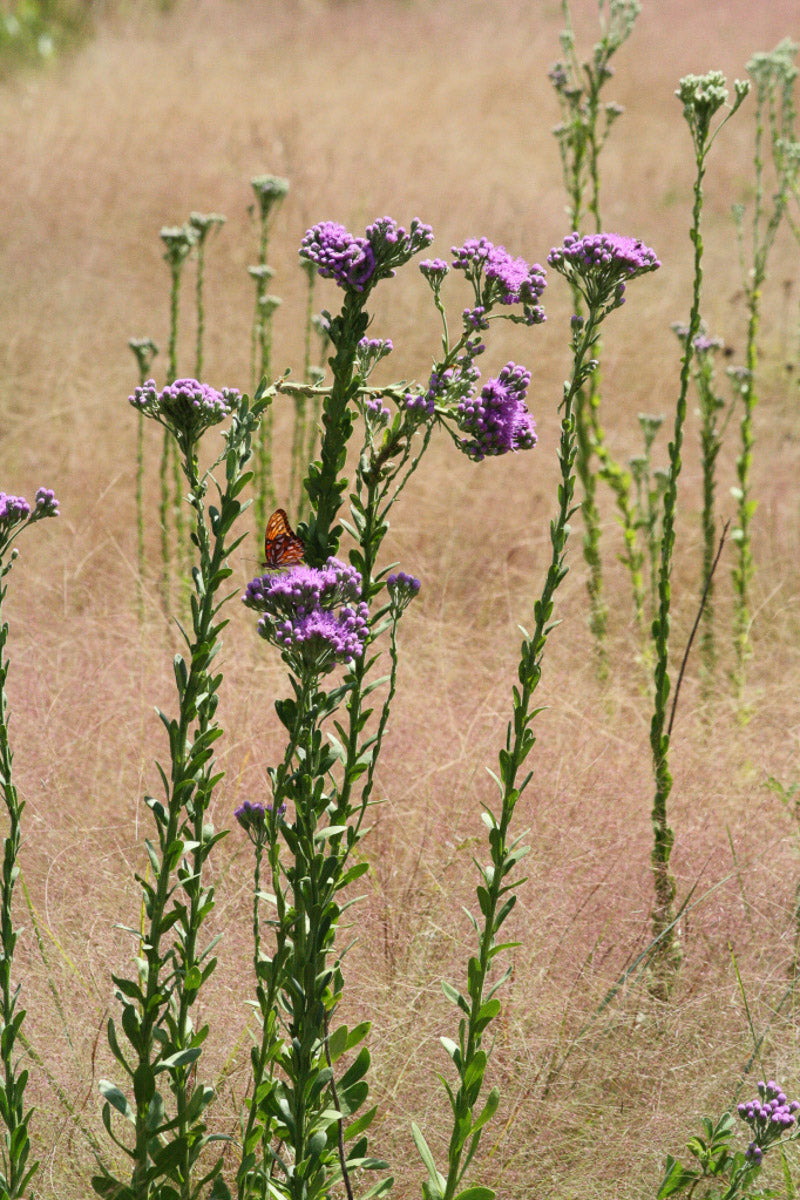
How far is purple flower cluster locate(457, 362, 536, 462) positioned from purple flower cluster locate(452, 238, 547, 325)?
14 centimetres

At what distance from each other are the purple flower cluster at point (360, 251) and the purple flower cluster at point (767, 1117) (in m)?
1.51

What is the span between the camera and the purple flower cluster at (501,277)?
1826mm

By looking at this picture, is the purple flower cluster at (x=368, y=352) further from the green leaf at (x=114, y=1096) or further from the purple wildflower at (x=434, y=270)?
the green leaf at (x=114, y=1096)

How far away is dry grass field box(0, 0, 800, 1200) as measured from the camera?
8.67ft

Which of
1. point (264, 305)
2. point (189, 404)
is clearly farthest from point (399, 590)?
point (264, 305)

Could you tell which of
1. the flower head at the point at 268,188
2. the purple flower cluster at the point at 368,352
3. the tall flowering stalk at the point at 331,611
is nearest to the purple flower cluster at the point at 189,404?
the tall flowering stalk at the point at 331,611

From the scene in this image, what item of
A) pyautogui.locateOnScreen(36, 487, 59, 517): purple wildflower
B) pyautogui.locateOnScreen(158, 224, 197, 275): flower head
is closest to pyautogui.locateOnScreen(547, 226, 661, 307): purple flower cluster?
pyautogui.locateOnScreen(36, 487, 59, 517): purple wildflower

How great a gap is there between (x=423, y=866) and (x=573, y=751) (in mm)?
731

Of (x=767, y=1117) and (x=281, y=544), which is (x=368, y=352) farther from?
(x=767, y=1117)

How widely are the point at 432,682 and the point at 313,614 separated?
277 cm

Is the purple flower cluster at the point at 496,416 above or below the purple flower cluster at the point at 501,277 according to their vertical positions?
below

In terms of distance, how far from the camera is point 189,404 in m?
1.69

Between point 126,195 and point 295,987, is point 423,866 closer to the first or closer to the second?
point 295,987

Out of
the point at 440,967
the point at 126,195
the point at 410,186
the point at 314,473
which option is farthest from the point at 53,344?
the point at 314,473
